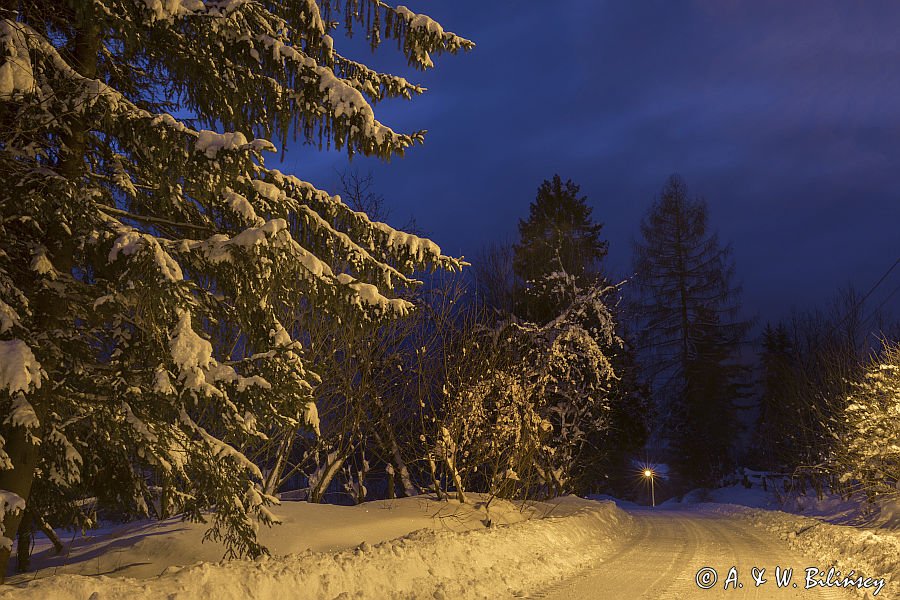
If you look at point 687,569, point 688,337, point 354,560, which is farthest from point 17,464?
point 688,337

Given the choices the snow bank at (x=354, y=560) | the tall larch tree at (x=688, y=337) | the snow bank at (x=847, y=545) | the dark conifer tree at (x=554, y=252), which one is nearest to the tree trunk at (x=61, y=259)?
the snow bank at (x=354, y=560)

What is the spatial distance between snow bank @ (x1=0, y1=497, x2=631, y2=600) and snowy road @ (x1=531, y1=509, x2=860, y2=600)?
24.0 inches

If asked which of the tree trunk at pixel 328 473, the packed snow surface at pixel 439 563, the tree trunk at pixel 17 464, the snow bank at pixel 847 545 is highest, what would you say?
the tree trunk at pixel 17 464

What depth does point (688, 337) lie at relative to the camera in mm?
44500

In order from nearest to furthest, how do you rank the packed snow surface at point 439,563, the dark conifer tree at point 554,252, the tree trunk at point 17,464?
the tree trunk at point 17,464 < the packed snow surface at point 439,563 < the dark conifer tree at point 554,252

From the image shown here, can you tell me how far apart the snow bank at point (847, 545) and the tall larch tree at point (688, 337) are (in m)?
25.4

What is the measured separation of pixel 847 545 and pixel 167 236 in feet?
41.3

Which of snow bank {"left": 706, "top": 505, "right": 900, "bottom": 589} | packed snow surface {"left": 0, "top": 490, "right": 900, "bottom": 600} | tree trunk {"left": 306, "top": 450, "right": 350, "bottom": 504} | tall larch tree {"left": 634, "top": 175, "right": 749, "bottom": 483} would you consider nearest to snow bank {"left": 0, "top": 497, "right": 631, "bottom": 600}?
packed snow surface {"left": 0, "top": 490, "right": 900, "bottom": 600}

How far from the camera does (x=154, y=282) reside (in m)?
5.16

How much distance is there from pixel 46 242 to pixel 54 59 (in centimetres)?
163

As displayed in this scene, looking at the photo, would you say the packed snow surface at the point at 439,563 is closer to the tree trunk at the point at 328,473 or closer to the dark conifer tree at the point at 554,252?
the tree trunk at the point at 328,473

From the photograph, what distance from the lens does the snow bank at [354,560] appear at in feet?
19.0

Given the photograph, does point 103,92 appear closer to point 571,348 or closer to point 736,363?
point 571,348

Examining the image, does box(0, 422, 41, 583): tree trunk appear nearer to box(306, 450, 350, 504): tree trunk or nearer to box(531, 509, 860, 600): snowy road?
box(531, 509, 860, 600): snowy road
